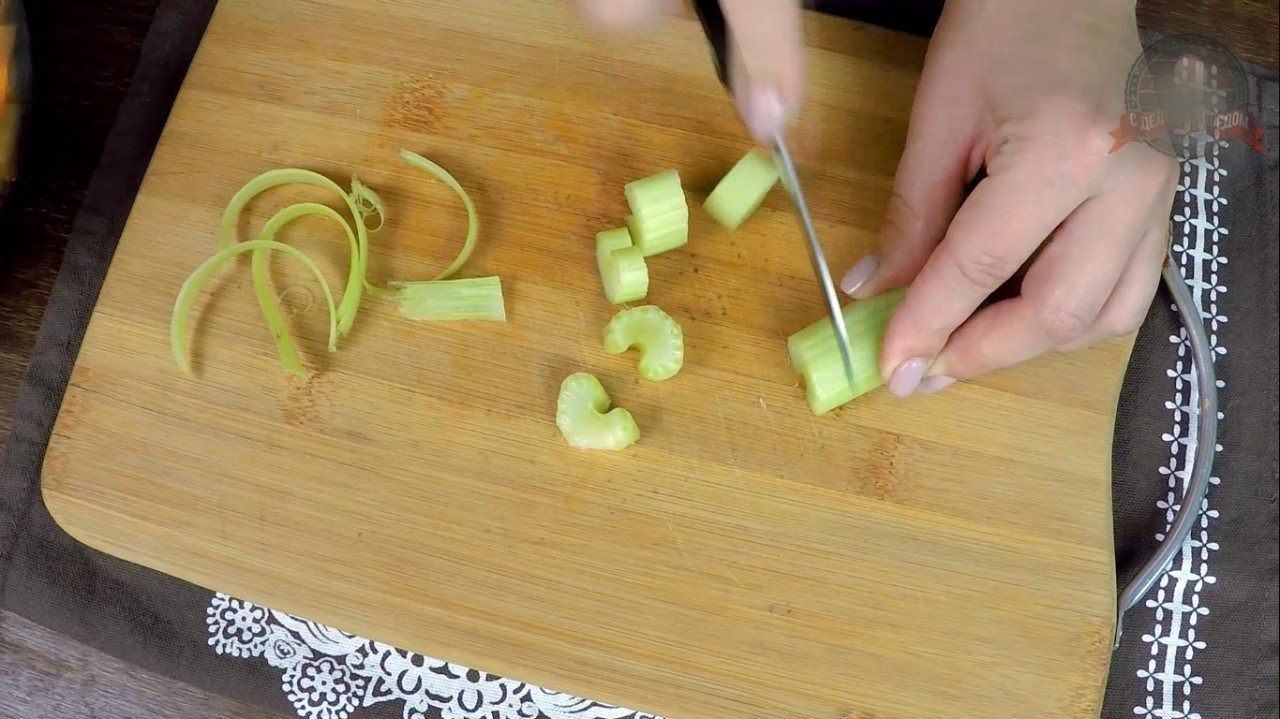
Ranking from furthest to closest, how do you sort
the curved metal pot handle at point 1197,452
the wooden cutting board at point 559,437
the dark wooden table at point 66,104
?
the dark wooden table at point 66,104 < the curved metal pot handle at point 1197,452 < the wooden cutting board at point 559,437

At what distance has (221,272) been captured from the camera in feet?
4.61

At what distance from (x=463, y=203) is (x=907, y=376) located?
29.3 inches

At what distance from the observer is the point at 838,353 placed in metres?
1.30

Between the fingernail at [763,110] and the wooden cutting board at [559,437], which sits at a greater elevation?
the fingernail at [763,110]

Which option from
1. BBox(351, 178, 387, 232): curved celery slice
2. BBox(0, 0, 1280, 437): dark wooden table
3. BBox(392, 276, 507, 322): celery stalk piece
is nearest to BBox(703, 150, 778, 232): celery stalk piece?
BBox(392, 276, 507, 322): celery stalk piece

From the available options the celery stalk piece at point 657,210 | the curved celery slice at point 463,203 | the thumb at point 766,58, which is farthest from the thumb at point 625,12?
the curved celery slice at point 463,203

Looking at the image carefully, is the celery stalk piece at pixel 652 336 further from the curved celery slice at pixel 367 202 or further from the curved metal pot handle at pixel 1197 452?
the curved metal pot handle at pixel 1197 452

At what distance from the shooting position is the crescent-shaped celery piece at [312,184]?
4.51ft

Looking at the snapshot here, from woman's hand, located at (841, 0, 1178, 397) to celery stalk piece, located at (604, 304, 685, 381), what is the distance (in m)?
0.31

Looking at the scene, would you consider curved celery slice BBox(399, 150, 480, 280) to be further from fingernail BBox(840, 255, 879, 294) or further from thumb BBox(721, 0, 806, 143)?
fingernail BBox(840, 255, 879, 294)

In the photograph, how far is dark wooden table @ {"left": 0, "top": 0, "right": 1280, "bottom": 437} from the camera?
5.29ft

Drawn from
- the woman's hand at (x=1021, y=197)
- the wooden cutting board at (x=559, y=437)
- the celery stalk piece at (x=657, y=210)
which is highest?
the woman's hand at (x=1021, y=197)

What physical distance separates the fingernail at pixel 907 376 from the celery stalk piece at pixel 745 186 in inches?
13.4

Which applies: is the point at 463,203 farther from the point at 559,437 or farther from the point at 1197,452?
the point at 1197,452
